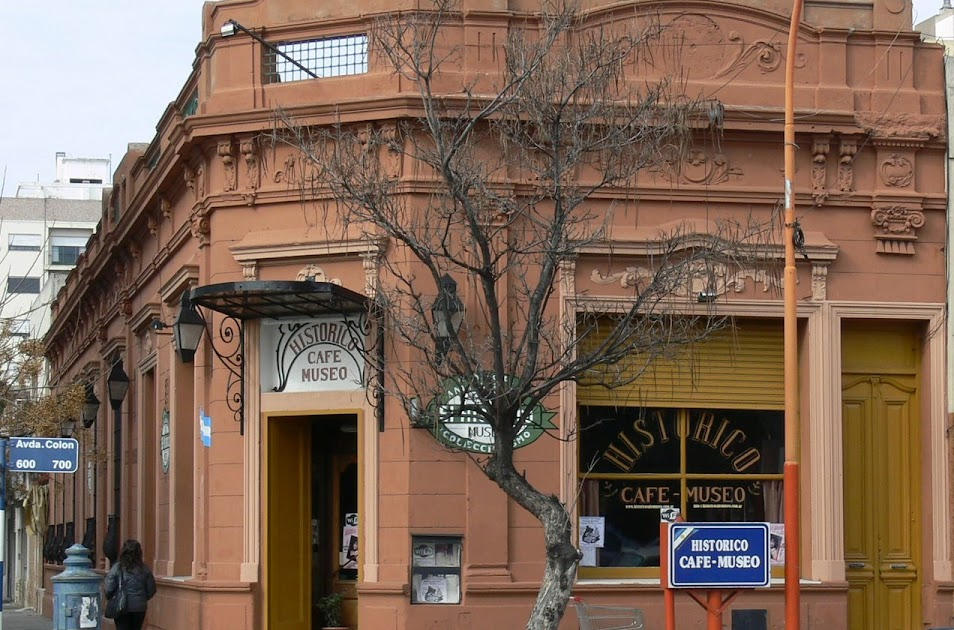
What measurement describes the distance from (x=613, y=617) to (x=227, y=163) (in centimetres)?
647

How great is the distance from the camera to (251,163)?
17422mm

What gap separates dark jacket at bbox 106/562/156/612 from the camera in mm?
18234

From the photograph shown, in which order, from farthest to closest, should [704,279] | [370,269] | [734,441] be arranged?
1. [734,441]
2. [704,279]
3. [370,269]

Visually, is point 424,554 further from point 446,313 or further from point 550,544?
point 550,544

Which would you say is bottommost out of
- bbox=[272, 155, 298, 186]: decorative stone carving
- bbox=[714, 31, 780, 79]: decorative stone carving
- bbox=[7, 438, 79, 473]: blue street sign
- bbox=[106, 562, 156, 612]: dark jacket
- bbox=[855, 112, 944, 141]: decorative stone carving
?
bbox=[106, 562, 156, 612]: dark jacket

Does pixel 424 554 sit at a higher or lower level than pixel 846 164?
lower

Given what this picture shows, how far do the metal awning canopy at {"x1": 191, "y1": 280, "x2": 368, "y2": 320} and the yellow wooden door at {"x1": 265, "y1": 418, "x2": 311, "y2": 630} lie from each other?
1250mm

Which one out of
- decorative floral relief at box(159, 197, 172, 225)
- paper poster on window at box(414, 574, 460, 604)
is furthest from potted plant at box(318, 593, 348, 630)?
decorative floral relief at box(159, 197, 172, 225)

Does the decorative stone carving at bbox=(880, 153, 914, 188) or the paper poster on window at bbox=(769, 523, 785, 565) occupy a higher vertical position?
the decorative stone carving at bbox=(880, 153, 914, 188)

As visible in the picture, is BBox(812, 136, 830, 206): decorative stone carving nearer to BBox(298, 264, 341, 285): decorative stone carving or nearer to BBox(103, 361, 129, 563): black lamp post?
BBox(298, 264, 341, 285): decorative stone carving

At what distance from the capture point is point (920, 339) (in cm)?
1773

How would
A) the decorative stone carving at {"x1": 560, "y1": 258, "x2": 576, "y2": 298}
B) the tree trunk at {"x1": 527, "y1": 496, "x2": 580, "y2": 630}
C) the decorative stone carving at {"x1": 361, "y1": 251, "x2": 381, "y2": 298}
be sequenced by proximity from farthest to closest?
the decorative stone carving at {"x1": 560, "y1": 258, "x2": 576, "y2": 298}, the decorative stone carving at {"x1": 361, "y1": 251, "x2": 381, "y2": 298}, the tree trunk at {"x1": 527, "y1": 496, "x2": 580, "y2": 630}

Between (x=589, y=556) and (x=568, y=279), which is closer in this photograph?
(x=568, y=279)

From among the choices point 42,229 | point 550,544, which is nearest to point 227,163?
point 550,544
